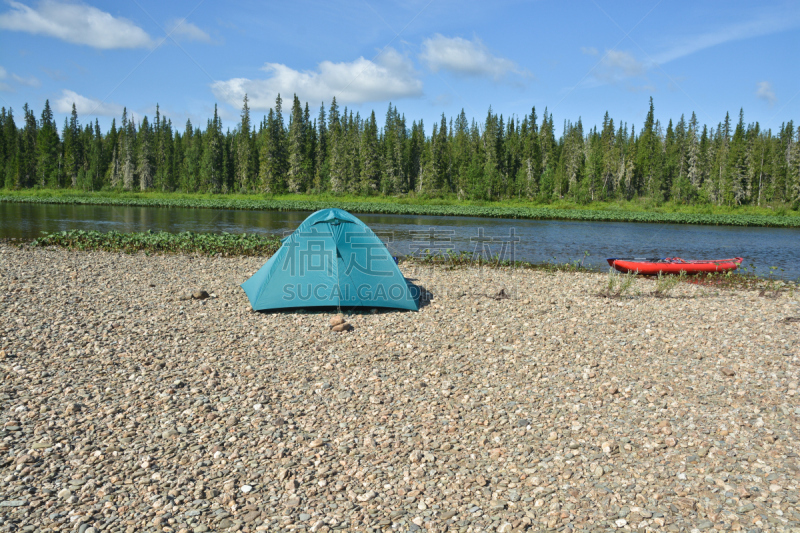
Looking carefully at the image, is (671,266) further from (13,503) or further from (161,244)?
(161,244)

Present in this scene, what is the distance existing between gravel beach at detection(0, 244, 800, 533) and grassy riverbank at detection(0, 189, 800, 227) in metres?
43.9

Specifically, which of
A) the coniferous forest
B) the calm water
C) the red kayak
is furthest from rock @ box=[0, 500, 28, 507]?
the coniferous forest

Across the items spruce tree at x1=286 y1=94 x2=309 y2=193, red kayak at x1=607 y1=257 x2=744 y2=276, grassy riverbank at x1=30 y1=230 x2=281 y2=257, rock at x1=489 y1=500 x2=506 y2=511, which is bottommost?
rock at x1=489 y1=500 x2=506 y2=511

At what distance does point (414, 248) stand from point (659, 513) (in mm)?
19560

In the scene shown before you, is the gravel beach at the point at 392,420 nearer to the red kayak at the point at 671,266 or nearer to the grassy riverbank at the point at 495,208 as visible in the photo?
the red kayak at the point at 671,266

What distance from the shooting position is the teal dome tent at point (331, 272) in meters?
9.96

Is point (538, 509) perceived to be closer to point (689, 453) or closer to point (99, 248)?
point (689, 453)

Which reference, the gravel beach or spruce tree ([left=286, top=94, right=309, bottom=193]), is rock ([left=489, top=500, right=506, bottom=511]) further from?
spruce tree ([left=286, top=94, right=309, bottom=193])

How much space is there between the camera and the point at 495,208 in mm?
58188

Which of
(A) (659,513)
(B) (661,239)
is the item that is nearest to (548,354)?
(A) (659,513)

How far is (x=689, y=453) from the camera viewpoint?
494 centimetres

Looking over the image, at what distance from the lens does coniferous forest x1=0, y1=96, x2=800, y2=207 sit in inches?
2879

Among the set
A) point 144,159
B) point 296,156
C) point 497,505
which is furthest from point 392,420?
point 144,159

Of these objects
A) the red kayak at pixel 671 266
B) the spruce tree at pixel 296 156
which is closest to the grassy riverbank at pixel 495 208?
the spruce tree at pixel 296 156
